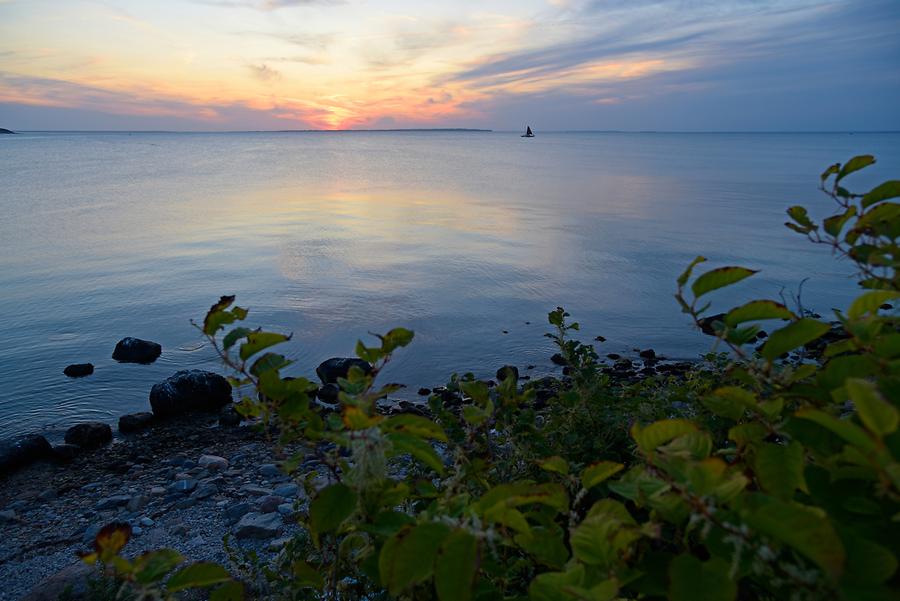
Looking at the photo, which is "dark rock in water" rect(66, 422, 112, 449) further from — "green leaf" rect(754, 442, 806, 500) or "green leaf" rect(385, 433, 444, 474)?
"green leaf" rect(754, 442, 806, 500)

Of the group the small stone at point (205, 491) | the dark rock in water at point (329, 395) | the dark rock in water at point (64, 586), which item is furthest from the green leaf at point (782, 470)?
the dark rock in water at point (329, 395)

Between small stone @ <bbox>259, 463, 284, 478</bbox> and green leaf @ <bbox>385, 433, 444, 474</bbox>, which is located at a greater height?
green leaf @ <bbox>385, 433, 444, 474</bbox>

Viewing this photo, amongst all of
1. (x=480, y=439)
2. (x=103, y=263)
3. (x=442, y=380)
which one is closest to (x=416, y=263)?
(x=442, y=380)

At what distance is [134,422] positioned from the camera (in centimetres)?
859

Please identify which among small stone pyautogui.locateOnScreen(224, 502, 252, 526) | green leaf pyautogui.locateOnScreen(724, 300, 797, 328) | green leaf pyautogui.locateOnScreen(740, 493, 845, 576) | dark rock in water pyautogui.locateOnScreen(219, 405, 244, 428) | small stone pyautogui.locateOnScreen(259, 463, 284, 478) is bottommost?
dark rock in water pyautogui.locateOnScreen(219, 405, 244, 428)

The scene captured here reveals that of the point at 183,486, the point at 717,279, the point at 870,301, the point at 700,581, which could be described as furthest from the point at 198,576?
the point at 183,486

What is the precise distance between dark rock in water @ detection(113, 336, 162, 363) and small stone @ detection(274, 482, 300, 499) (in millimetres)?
5846

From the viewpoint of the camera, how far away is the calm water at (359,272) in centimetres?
1130

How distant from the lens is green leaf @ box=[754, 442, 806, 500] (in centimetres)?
113

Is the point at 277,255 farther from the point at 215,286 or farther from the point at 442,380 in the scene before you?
the point at 442,380

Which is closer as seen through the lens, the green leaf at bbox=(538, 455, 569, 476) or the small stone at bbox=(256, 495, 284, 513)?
the green leaf at bbox=(538, 455, 569, 476)

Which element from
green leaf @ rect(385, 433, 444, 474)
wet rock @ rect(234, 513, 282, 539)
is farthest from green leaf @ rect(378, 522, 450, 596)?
wet rock @ rect(234, 513, 282, 539)

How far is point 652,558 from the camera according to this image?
49.7 inches

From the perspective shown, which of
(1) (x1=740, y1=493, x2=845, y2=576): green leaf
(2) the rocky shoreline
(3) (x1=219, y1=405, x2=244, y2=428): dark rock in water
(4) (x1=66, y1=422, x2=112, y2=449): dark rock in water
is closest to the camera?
(1) (x1=740, y1=493, x2=845, y2=576): green leaf
